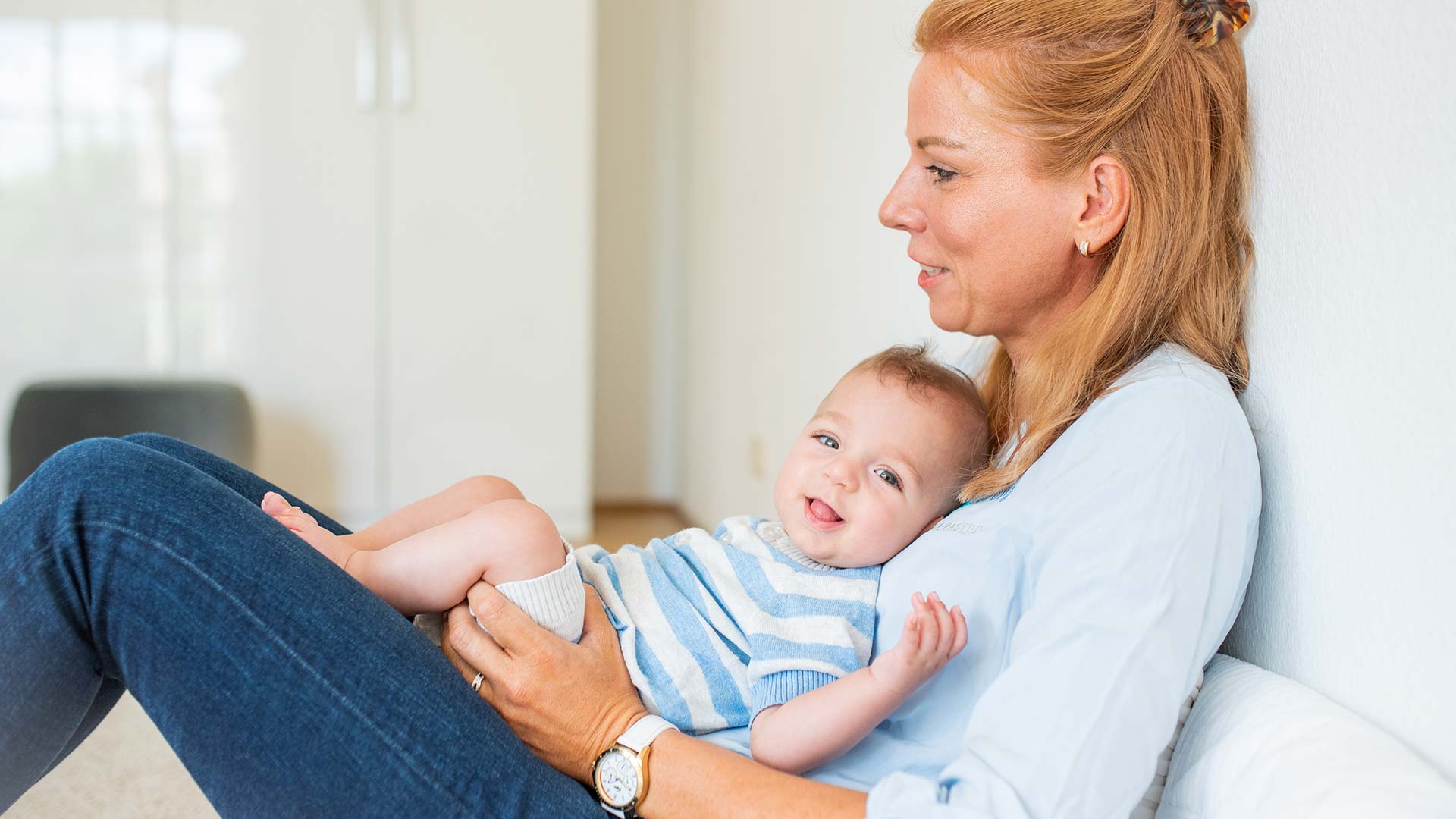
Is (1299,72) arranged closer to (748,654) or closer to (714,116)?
(748,654)

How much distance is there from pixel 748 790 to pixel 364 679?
1.06ft

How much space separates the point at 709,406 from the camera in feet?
12.7

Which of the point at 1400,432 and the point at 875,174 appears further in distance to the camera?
the point at 875,174

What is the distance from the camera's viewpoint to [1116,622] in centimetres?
83

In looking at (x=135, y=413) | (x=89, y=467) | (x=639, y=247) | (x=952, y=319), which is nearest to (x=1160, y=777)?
(x=952, y=319)

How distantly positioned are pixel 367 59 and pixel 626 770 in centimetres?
310

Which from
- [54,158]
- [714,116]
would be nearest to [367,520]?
[54,158]

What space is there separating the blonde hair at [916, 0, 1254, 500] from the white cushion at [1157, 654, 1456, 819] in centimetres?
28

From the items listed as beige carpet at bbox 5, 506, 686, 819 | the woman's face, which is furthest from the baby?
beige carpet at bbox 5, 506, 686, 819

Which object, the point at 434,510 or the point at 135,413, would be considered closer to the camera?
the point at 434,510

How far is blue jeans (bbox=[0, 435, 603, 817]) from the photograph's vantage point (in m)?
0.87

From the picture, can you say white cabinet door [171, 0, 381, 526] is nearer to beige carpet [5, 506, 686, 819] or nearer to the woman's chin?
beige carpet [5, 506, 686, 819]

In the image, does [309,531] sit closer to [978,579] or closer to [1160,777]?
[978,579]

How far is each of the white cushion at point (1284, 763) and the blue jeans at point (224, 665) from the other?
503 millimetres
